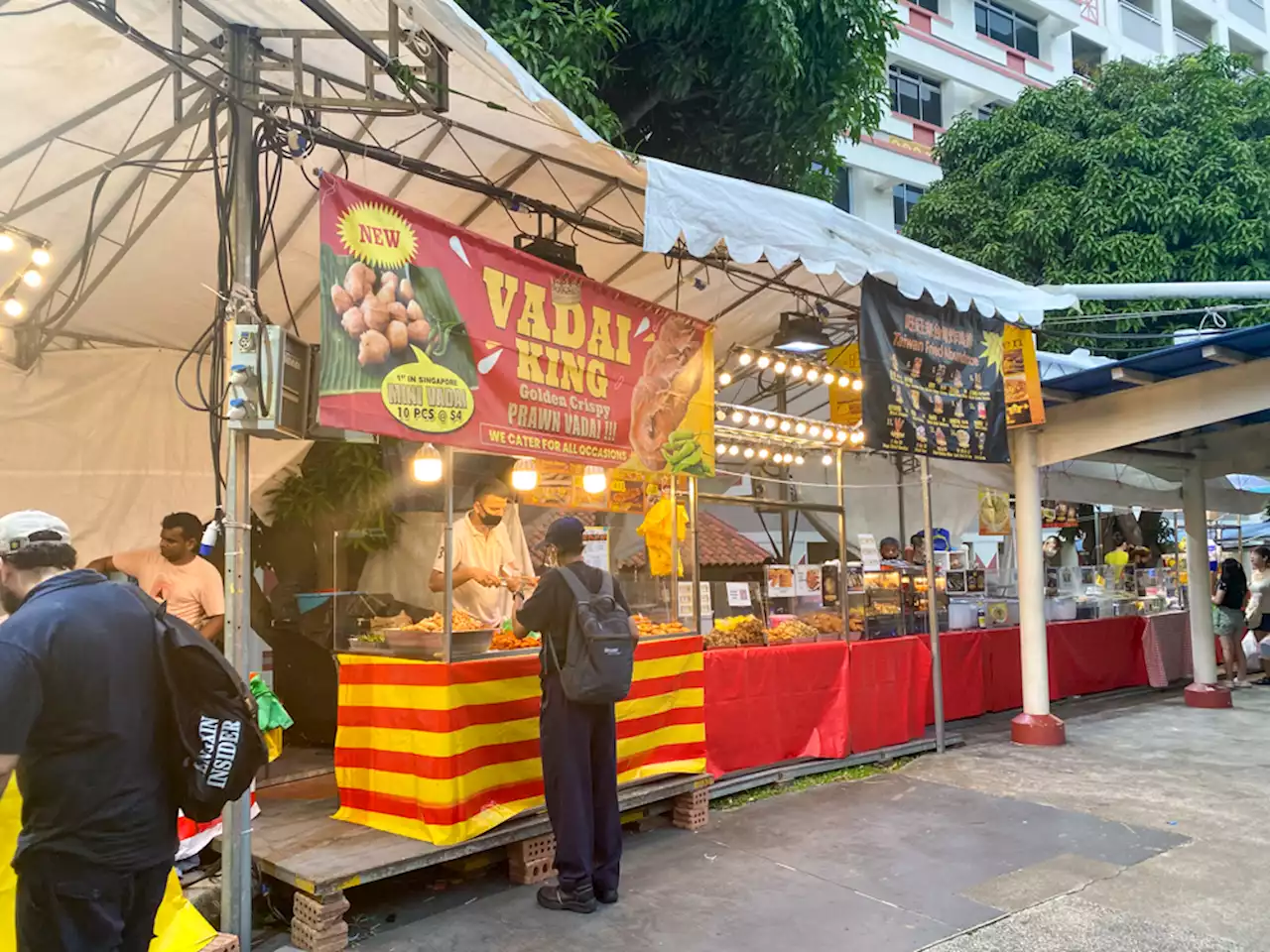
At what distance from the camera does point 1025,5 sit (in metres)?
24.2

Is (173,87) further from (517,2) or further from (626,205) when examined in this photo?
(517,2)

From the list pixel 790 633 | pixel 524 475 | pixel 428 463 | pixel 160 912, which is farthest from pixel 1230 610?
pixel 160 912

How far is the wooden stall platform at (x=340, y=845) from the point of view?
4117 mm

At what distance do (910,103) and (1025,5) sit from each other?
207 inches

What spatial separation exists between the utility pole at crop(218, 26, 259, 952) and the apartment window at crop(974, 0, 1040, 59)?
23.8 metres

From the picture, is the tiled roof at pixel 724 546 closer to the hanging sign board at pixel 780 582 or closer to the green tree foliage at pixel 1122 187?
the hanging sign board at pixel 780 582

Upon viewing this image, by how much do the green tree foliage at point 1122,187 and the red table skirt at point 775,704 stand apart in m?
9.22

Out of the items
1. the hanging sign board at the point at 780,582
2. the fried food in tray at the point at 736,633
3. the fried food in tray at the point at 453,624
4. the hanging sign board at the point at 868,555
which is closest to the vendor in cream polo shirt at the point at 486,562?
the fried food in tray at the point at 453,624

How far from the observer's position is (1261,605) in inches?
510

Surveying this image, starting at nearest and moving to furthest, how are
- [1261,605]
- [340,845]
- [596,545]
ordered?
1. [340,845]
2. [596,545]
3. [1261,605]

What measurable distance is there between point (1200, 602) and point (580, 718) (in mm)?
9158

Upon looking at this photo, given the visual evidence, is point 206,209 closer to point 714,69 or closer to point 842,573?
point 842,573

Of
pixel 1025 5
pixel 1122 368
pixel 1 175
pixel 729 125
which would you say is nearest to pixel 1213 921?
pixel 1122 368

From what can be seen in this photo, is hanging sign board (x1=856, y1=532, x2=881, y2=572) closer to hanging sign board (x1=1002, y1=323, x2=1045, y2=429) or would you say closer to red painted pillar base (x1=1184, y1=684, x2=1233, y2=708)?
hanging sign board (x1=1002, y1=323, x2=1045, y2=429)
